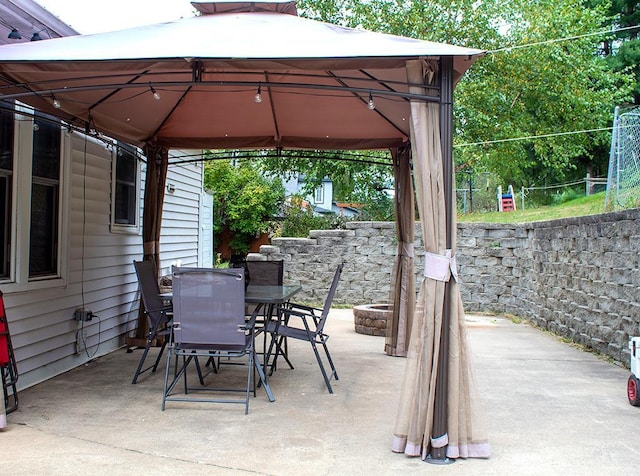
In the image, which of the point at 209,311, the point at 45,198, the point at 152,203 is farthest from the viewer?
the point at 152,203

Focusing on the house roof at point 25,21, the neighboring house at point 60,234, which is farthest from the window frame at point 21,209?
the house roof at point 25,21

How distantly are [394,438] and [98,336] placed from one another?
12.6 ft

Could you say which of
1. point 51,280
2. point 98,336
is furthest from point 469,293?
point 51,280

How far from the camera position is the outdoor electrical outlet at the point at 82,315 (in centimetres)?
582

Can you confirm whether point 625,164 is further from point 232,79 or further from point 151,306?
point 151,306

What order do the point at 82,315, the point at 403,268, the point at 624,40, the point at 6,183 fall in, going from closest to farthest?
1. the point at 6,183
2. the point at 82,315
3. the point at 403,268
4. the point at 624,40

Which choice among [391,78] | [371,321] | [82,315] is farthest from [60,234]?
[371,321]

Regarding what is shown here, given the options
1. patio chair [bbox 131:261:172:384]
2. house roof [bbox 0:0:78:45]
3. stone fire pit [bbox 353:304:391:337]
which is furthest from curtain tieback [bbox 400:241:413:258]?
house roof [bbox 0:0:78:45]

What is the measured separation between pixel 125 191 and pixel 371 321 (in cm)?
342

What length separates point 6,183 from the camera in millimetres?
4723

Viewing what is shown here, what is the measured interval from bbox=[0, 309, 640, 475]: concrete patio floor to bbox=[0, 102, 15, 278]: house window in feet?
3.45

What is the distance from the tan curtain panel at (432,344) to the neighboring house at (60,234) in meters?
2.84

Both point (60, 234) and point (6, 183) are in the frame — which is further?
point (60, 234)

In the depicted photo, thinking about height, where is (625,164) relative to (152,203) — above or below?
above
